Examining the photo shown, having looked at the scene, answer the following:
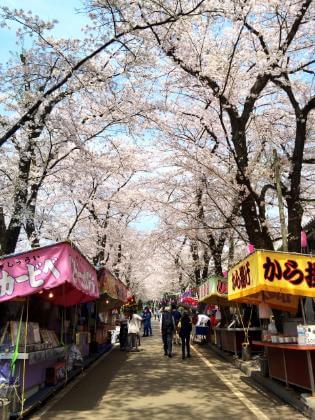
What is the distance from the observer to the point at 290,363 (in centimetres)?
930

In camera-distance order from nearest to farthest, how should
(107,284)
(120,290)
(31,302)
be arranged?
1. (31,302)
2. (107,284)
3. (120,290)

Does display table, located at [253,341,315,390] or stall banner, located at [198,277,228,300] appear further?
stall banner, located at [198,277,228,300]

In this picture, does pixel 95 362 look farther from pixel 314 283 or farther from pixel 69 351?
pixel 314 283

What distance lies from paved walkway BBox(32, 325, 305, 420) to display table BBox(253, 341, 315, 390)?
0.54 meters

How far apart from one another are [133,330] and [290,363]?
1207 centimetres

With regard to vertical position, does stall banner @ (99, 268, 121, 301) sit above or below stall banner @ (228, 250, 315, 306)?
above

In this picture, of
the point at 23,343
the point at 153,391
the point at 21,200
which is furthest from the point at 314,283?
the point at 21,200

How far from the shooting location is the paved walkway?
7.78 meters

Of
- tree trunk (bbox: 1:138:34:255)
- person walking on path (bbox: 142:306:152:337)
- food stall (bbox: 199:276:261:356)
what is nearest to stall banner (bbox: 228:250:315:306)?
tree trunk (bbox: 1:138:34:255)

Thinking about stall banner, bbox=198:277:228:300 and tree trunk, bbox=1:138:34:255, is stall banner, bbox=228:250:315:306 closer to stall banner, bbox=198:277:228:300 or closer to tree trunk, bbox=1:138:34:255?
tree trunk, bbox=1:138:34:255

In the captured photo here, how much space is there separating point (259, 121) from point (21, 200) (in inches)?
415

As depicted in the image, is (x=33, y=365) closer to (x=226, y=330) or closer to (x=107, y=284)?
(x=107, y=284)

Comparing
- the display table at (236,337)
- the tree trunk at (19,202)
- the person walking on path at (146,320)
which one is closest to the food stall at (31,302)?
the tree trunk at (19,202)

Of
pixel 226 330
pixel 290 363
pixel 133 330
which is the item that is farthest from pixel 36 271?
pixel 133 330
